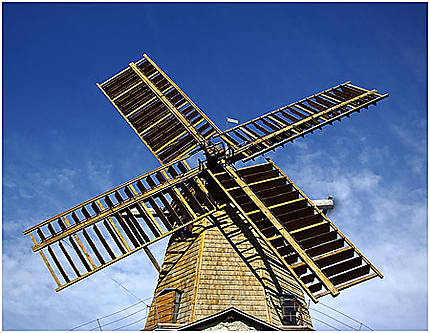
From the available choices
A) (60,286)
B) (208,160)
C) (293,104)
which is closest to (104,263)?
(60,286)

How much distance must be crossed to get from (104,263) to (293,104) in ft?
26.2

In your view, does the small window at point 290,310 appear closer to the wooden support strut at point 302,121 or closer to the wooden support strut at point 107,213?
the wooden support strut at point 107,213

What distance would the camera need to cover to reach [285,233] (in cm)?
1093

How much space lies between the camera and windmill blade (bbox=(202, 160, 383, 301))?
1038 centimetres

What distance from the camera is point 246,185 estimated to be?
40.6 feet

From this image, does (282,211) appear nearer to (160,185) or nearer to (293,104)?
(160,185)

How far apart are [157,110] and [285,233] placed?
6963 mm

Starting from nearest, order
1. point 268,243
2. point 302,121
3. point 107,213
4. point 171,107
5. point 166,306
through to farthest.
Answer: point 166,306 < point 268,243 < point 107,213 < point 302,121 < point 171,107

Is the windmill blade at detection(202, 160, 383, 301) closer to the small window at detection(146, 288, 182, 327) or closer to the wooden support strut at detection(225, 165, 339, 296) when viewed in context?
the wooden support strut at detection(225, 165, 339, 296)

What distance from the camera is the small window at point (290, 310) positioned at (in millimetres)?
10859

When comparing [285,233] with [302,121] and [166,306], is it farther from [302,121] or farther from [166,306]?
[302,121]

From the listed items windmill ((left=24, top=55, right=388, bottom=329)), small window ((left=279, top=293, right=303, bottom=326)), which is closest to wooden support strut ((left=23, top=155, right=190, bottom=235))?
windmill ((left=24, top=55, right=388, bottom=329))

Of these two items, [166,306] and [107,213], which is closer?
[166,306]

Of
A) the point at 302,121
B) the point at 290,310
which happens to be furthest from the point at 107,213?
the point at 302,121
